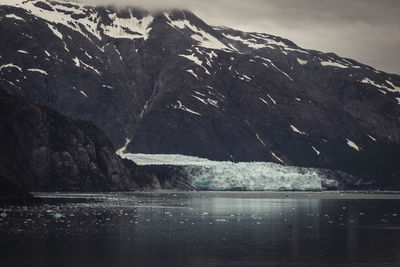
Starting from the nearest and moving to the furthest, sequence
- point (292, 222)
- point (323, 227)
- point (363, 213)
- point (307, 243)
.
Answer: point (307, 243) < point (323, 227) < point (292, 222) < point (363, 213)

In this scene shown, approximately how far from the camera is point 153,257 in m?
67.0

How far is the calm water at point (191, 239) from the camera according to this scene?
65.8 metres

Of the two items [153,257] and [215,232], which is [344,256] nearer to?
[153,257]

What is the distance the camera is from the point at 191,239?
270 ft

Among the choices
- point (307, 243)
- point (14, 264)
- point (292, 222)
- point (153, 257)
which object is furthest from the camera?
point (292, 222)

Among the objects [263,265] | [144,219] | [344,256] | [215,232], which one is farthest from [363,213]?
[263,265]

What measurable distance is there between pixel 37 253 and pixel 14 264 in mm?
6979

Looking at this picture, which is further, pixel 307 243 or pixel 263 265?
pixel 307 243

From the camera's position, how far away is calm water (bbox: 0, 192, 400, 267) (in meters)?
65.8

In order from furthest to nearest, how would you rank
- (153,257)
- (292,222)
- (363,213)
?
(363,213)
(292,222)
(153,257)

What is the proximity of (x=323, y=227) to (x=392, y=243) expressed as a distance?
2117 cm

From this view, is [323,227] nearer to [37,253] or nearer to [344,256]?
[344,256]

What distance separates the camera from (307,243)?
8012cm

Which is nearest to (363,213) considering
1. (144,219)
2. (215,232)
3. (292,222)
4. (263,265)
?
(292,222)
